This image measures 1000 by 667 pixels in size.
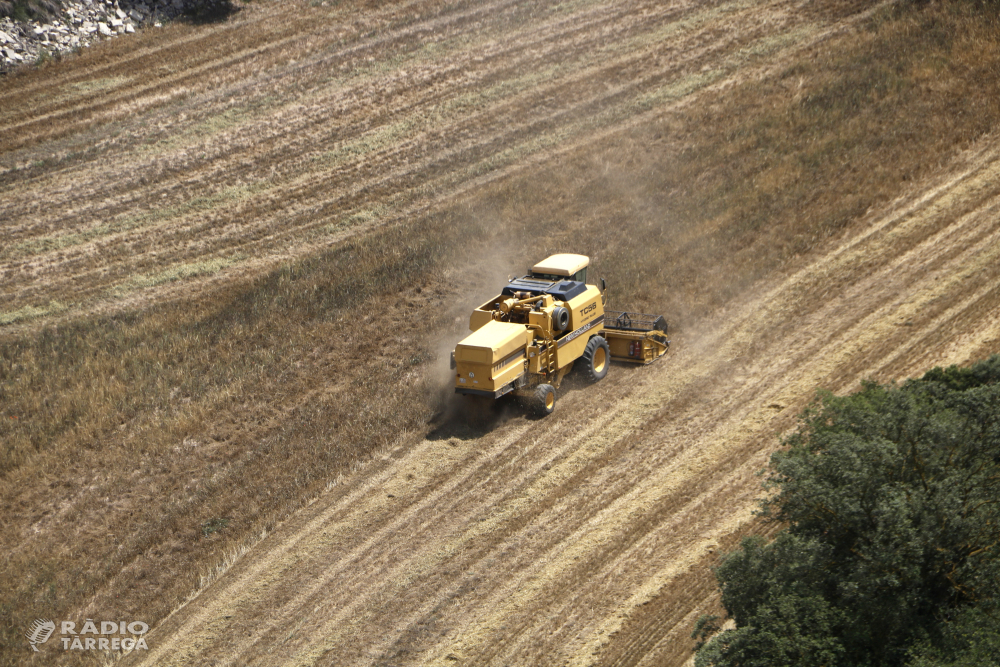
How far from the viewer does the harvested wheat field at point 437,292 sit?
15266 millimetres

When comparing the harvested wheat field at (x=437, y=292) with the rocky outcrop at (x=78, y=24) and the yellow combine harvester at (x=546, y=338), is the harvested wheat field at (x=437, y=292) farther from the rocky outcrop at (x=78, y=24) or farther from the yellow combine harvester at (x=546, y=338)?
the rocky outcrop at (x=78, y=24)

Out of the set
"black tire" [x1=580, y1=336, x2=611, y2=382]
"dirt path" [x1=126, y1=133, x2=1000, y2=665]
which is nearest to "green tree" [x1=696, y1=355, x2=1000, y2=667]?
"dirt path" [x1=126, y1=133, x2=1000, y2=665]

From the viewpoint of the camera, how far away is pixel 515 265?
25.5m

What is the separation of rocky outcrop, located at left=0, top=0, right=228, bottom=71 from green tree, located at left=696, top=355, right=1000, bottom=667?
37303 mm

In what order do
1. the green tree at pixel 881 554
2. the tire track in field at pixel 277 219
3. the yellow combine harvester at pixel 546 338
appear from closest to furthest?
the green tree at pixel 881 554 < the yellow combine harvester at pixel 546 338 < the tire track in field at pixel 277 219

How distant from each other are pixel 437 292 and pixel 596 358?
220 inches

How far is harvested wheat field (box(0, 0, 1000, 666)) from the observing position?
15.3 m

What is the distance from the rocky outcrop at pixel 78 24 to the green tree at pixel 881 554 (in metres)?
37.3

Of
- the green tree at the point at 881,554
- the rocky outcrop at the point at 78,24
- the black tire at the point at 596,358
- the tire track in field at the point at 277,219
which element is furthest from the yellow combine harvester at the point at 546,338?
the rocky outcrop at the point at 78,24

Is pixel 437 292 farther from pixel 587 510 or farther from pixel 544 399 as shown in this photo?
pixel 587 510

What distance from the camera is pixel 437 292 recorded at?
80.5 ft

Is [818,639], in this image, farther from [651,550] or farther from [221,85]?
[221,85]

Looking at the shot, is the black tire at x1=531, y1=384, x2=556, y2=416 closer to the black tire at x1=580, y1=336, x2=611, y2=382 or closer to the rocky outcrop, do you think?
the black tire at x1=580, y1=336, x2=611, y2=382

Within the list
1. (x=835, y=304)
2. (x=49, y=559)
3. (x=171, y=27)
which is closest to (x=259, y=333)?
(x=49, y=559)
